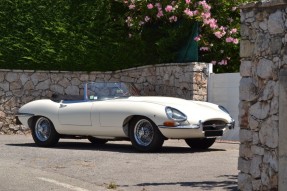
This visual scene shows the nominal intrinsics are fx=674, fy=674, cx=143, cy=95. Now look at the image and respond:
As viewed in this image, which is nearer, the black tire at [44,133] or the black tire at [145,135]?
the black tire at [145,135]

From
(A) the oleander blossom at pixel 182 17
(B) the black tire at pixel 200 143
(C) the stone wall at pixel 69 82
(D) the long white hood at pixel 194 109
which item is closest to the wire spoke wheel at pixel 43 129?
(D) the long white hood at pixel 194 109

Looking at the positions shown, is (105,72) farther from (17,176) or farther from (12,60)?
(17,176)

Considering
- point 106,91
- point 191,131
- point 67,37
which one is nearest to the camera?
point 191,131

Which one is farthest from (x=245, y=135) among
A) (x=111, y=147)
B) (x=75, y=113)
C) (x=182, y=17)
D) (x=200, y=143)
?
(x=182, y=17)

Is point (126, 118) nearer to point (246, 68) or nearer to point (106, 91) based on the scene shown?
point (106, 91)

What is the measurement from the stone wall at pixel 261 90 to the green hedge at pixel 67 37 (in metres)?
11.2

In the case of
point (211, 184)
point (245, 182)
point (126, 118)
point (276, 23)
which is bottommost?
point (211, 184)

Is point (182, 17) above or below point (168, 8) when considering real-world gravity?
below

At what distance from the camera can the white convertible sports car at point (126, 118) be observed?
11.4 meters

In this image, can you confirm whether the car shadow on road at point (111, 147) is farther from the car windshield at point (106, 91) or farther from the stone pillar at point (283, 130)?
the stone pillar at point (283, 130)

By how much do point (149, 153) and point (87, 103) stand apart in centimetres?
181

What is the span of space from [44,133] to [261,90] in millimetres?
6821

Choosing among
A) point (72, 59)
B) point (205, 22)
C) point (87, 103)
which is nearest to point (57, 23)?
point (72, 59)

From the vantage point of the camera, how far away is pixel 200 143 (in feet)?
40.7
